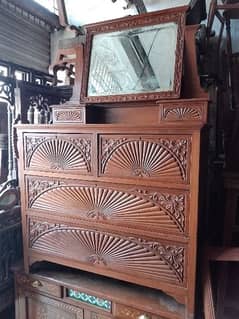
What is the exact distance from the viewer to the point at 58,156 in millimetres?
1493

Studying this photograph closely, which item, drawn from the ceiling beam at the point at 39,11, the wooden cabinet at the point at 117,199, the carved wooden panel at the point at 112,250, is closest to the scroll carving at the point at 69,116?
the wooden cabinet at the point at 117,199

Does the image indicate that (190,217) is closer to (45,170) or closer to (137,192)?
(137,192)

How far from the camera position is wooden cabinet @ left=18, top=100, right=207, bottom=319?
1.24 metres

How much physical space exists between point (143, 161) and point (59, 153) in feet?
1.53

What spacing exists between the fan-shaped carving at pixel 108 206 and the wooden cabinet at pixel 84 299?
1.34 ft

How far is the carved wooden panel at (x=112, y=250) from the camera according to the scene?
4.28 ft

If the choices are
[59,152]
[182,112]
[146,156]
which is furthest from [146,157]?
[59,152]

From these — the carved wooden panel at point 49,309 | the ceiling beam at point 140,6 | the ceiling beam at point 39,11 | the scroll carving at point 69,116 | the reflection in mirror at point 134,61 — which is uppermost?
the ceiling beam at point 39,11

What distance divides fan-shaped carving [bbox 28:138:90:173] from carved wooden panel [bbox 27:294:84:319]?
2.54ft

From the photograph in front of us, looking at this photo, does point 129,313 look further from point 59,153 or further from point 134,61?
point 134,61

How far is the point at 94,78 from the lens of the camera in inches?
63.0

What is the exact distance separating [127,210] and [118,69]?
2.51 feet

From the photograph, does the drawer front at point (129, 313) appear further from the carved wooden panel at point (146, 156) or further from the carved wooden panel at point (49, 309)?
the carved wooden panel at point (146, 156)

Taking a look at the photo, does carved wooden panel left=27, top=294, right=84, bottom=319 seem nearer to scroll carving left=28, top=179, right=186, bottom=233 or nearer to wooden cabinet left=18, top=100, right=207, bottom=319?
wooden cabinet left=18, top=100, right=207, bottom=319
